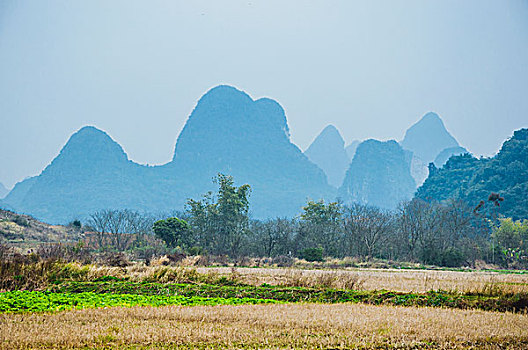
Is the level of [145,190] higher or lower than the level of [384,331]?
higher

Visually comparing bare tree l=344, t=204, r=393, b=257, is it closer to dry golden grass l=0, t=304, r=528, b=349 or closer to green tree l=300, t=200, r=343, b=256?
green tree l=300, t=200, r=343, b=256

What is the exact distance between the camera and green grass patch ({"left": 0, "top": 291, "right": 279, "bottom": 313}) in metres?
12.8

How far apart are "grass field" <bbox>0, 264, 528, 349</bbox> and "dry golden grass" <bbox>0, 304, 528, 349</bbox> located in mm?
23

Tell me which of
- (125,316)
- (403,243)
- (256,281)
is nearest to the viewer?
(125,316)

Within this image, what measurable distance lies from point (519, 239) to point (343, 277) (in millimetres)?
35441

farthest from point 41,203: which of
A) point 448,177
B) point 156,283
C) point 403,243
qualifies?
point 156,283

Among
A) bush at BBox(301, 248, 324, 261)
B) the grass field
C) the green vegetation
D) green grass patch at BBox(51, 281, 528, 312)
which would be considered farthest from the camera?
bush at BBox(301, 248, 324, 261)

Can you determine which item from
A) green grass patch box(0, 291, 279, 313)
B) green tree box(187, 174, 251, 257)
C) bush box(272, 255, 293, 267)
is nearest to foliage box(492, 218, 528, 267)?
bush box(272, 255, 293, 267)

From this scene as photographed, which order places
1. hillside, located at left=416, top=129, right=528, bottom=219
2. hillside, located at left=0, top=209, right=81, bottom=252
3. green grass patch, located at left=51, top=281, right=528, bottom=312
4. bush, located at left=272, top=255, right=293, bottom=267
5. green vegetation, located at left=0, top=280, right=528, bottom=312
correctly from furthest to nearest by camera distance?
hillside, located at left=416, top=129, right=528, bottom=219, hillside, located at left=0, top=209, right=81, bottom=252, bush, located at left=272, top=255, right=293, bottom=267, green grass patch, located at left=51, top=281, right=528, bottom=312, green vegetation, located at left=0, top=280, right=528, bottom=312

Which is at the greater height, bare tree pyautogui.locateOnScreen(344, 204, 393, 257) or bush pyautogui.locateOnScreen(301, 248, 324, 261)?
bare tree pyautogui.locateOnScreen(344, 204, 393, 257)

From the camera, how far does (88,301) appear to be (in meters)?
14.2

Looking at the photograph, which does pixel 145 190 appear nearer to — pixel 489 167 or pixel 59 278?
pixel 489 167

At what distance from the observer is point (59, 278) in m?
19.5

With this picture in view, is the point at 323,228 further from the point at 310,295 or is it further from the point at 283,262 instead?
the point at 310,295
